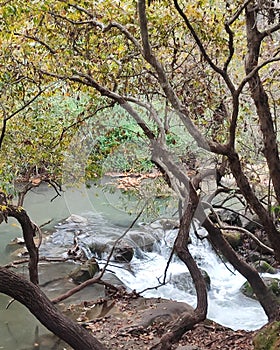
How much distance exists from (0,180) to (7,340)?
2.17 metres

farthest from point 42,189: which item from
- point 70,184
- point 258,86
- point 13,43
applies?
point 258,86

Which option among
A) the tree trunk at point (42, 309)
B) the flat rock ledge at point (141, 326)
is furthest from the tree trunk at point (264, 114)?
the tree trunk at point (42, 309)

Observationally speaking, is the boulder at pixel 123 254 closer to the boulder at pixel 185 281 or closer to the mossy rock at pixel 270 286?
the boulder at pixel 185 281

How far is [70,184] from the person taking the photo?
6.78 m

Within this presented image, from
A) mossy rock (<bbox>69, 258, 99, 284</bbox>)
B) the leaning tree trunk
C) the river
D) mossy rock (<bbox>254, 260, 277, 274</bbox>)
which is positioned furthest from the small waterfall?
the leaning tree trunk

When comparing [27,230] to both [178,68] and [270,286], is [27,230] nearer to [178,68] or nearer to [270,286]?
[178,68]

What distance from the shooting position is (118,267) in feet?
27.0

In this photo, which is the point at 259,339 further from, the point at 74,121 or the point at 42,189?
the point at 42,189

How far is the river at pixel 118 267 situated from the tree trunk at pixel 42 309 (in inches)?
79.9

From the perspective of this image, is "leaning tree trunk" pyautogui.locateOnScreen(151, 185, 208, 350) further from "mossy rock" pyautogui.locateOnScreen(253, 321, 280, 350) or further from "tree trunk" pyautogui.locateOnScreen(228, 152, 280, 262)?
"mossy rock" pyautogui.locateOnScreen(253, 321, 280, 350)

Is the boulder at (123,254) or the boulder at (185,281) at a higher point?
the boulder at (123,254)

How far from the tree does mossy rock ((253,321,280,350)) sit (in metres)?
0.76

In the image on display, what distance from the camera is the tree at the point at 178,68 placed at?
393 centimetres

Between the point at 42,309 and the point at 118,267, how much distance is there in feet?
14.5
